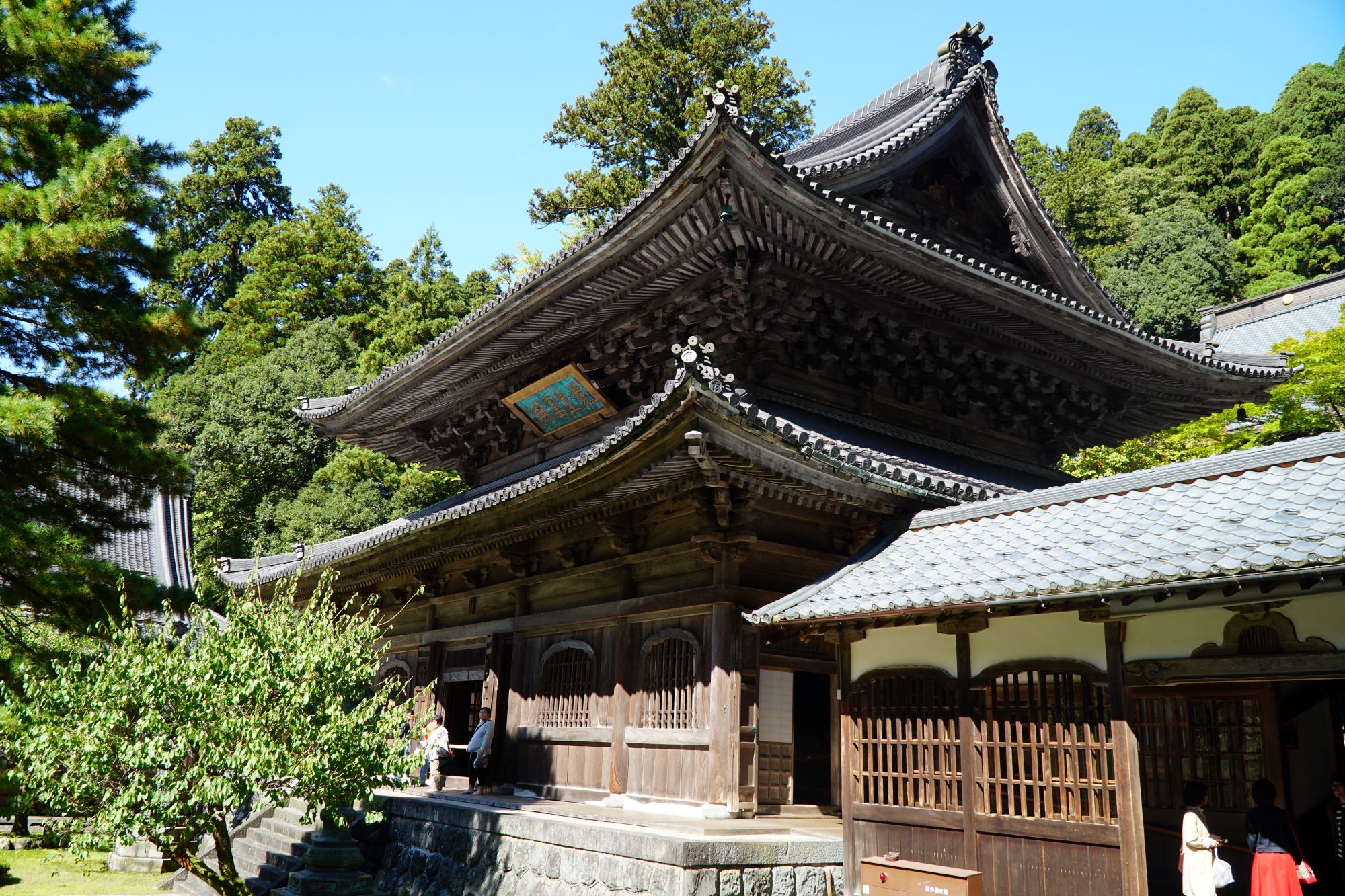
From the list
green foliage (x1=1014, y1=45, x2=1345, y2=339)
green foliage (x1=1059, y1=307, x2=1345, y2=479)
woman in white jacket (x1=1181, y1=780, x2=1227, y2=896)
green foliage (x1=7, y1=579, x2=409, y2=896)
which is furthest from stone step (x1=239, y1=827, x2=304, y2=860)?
green foliage (x1=1014, y1=45, x2=1345, y2=339)

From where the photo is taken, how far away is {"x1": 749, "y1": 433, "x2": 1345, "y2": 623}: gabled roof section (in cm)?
634

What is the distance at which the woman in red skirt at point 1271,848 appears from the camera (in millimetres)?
7023

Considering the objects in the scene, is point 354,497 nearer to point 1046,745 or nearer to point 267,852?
point 267,852

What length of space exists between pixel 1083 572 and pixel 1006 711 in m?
1.60

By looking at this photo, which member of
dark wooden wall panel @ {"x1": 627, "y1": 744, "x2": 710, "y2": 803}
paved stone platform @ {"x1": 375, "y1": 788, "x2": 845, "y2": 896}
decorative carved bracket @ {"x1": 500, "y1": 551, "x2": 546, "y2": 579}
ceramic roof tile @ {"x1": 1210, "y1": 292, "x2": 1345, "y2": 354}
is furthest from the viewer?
ceramic roof tile @ {"x1": 1210, "y1": 292, "x2": 1345, "y2": 354}

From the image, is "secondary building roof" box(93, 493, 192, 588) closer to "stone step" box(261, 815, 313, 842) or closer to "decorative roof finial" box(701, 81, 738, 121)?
"stone step" box(261, 815, 313, 842)

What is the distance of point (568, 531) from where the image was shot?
12.7 m

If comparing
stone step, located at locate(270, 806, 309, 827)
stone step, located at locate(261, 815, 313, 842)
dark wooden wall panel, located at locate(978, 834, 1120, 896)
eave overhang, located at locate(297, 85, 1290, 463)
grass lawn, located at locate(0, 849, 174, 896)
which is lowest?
grass lawn, located at locate(0, 849, 174, 896)

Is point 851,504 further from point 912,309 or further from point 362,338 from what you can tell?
point 362,338

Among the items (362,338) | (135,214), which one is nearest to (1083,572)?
(135,214)

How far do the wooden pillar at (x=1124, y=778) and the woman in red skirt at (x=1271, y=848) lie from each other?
985 mm

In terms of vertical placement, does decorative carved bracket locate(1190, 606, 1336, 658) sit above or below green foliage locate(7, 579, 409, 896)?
above

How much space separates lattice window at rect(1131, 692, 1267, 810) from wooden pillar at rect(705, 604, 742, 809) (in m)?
4.13

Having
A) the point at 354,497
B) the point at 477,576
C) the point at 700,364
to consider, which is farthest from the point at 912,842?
the point at 354,497
